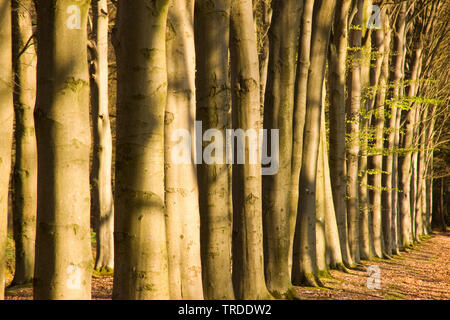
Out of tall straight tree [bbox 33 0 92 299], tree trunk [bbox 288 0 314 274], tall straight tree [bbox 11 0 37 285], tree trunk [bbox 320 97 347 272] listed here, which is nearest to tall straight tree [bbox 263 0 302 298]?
tree trunk [bbox 288 0 314 274]

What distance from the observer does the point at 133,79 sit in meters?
5.21

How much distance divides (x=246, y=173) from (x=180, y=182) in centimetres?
168

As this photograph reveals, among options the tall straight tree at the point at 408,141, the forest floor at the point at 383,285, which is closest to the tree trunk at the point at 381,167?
the forest floor at the point at 383,285

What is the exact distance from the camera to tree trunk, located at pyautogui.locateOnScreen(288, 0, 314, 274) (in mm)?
10555

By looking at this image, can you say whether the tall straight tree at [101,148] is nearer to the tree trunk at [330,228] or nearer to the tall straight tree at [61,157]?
the tree trunk at [330,228]

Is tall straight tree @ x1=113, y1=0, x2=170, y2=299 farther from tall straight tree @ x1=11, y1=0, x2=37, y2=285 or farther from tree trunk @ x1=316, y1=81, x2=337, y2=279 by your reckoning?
tree trunk @ x1=316, y1=81, x2=337, y2=279

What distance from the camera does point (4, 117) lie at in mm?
5457

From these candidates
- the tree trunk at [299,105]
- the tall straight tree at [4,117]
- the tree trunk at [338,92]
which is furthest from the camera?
the tree trunk at [338,92]

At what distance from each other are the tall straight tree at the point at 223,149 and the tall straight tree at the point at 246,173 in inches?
29.1

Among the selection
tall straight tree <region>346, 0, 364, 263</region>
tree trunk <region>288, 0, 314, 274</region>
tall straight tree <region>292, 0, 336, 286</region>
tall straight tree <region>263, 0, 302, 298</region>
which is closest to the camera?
tall straight tree <region>263, 0, 302, 298</region>

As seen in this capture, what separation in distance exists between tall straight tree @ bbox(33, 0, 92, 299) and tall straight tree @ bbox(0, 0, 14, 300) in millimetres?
1028

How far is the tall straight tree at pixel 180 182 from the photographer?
21.1 ft
